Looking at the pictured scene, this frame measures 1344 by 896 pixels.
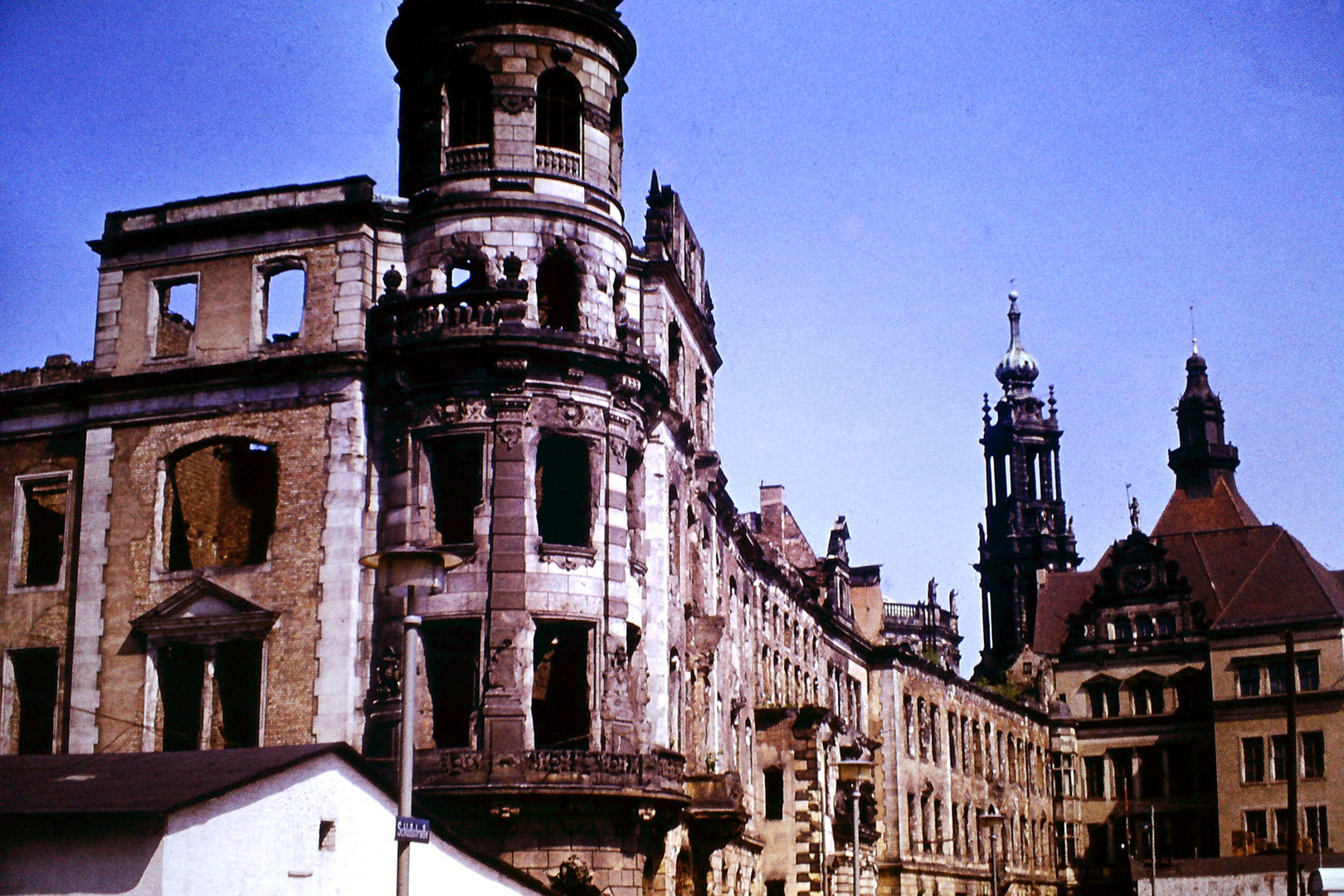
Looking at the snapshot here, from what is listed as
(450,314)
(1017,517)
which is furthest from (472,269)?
(1017,517)

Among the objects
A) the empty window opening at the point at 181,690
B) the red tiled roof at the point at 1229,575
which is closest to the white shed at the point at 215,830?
the empty window opening at the point at 181,690

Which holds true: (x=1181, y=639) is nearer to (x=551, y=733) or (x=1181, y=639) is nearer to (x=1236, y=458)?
(x=1236, y=458)

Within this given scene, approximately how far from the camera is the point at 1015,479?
12512 centimetres

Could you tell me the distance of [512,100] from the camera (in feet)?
131

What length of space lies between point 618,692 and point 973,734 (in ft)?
181

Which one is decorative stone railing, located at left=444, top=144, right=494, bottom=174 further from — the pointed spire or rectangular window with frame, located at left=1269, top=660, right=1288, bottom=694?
the pointed spire

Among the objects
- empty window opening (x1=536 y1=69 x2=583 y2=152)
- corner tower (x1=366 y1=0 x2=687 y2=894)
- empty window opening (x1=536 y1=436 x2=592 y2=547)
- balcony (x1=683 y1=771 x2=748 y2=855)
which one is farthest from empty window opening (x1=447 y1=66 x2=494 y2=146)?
balcony (x1=683 y1=771 x2=748 y2=855)

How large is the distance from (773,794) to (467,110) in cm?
2648

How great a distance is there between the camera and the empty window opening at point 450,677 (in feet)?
123

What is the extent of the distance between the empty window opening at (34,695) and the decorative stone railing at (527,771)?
11.2 metres

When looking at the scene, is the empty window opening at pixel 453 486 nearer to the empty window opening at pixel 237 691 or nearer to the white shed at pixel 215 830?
the empty window opening at pixel 237 691

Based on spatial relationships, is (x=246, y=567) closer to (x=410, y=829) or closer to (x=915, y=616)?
(x=410, y=829)

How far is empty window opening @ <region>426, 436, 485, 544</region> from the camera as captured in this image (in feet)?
127

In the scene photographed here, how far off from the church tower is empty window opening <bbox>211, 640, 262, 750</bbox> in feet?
267
